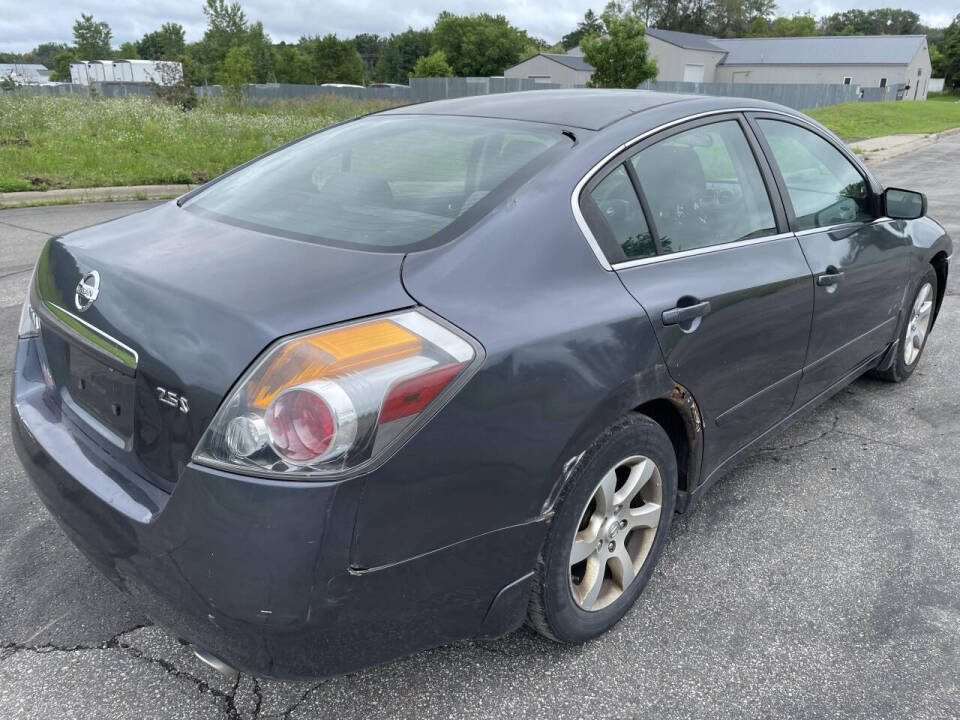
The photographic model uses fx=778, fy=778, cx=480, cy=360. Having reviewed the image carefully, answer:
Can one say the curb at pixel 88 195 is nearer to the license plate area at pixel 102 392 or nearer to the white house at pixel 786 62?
the license plate area at pixel 102 392

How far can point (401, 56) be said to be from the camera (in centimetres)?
10875

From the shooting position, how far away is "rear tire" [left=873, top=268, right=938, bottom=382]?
425 centimetres

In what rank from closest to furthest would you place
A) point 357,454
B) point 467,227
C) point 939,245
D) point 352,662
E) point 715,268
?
point 357,454
point 352,662
point 467,227
point 715,268
point 939,245

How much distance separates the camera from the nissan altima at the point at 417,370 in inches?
65.3

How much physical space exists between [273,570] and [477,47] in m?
104

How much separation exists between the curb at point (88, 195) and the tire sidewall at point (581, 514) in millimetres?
9538

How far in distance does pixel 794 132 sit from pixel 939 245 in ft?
5.23

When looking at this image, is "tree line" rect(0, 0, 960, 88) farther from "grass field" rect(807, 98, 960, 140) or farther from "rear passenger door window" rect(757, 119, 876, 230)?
"rear passenger door window" rect(757, 119, 876, 230)

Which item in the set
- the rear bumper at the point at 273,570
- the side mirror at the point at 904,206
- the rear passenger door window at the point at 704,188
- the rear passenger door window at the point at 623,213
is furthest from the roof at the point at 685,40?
the rear bumper at the point at 273,570

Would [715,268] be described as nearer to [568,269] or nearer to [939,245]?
[568,269]

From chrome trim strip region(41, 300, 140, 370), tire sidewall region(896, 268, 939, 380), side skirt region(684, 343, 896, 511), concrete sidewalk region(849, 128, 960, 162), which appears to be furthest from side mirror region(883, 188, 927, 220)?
concrete sidewalk region(849, 128, 960, 162)

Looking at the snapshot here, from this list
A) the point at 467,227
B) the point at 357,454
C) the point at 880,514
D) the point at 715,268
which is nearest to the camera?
the point at 357,454

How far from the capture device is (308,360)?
1.65m

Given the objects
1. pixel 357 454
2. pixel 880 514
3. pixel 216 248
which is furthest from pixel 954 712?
pixel 216 248
